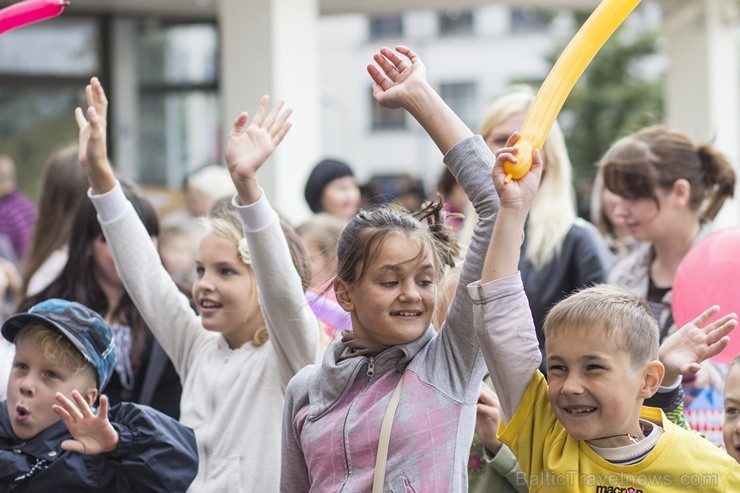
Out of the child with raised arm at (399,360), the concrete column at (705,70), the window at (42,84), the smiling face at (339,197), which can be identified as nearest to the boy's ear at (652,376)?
the child with raised arm at (399,360)

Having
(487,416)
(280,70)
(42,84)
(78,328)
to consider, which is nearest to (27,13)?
(78,328)

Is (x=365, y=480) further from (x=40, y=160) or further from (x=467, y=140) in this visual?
(x=40, y=160)

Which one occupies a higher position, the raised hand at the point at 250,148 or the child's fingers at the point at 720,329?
the raised hand at the point at 250,148

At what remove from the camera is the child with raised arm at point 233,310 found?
349 cm

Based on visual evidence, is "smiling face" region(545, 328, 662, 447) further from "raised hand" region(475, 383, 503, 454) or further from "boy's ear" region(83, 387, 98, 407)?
"boy's ear" region(83, 387, 98, 407)

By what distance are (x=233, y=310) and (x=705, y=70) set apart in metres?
9.51

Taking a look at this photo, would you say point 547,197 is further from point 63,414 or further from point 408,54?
point 63,414

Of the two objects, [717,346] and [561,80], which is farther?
[717,346]

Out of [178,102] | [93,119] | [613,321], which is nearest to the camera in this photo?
[613,321]

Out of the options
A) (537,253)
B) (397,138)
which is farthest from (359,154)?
(537,253)

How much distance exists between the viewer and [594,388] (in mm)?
2906

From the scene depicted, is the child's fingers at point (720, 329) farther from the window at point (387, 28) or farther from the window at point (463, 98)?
the window at point (463, 98)

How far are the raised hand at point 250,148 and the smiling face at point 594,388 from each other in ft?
3.32

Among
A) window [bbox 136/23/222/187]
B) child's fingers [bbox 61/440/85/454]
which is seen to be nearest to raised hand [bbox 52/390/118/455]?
child's fingers [bbox 61/440/85/454]
